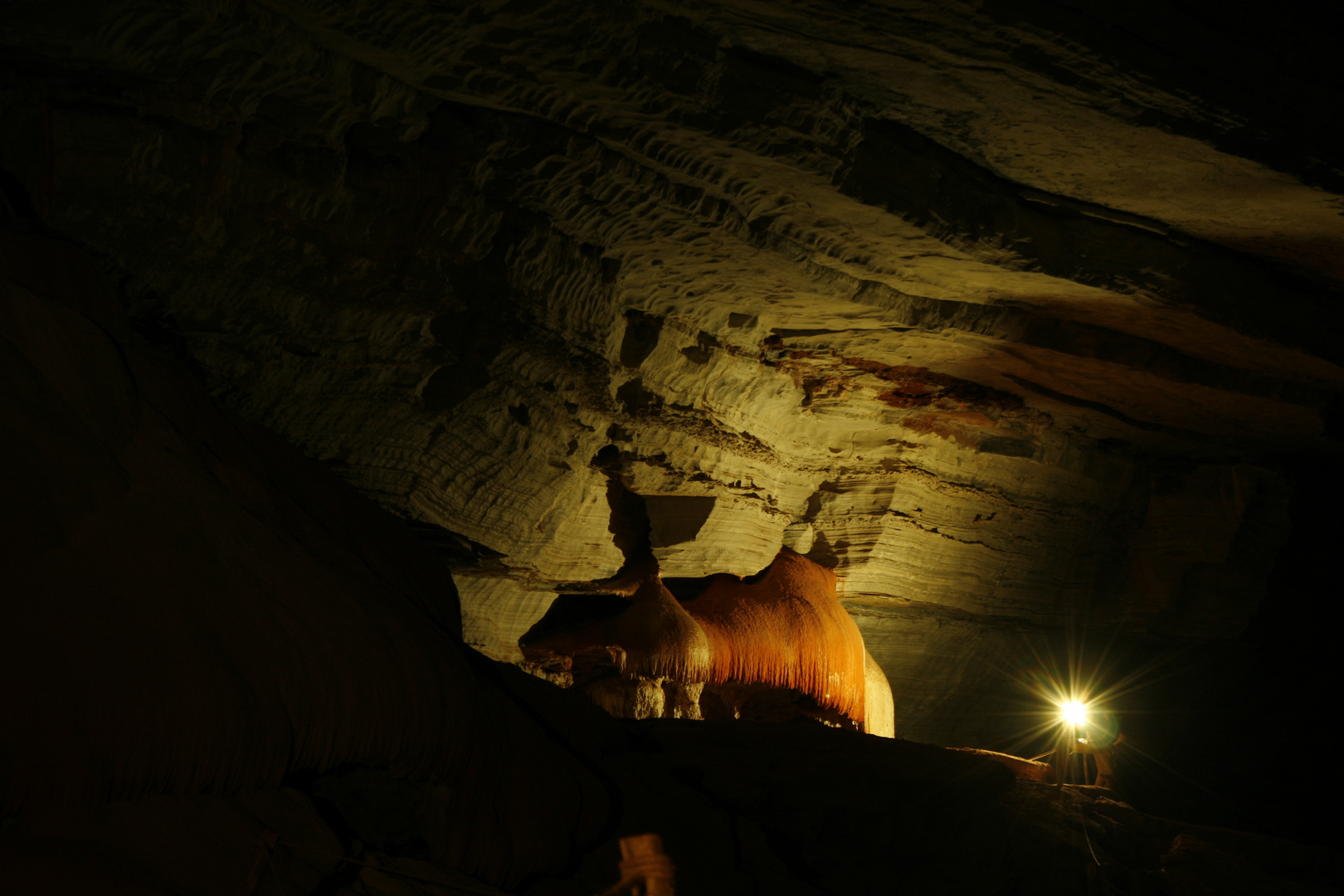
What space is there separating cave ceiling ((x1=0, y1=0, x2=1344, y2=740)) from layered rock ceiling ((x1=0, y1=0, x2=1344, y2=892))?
0.02 m

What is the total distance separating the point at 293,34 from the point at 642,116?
1188 millimetres

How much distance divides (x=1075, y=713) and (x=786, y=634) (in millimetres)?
3167

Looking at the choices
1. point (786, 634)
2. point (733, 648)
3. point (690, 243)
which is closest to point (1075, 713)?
point (786, 634)

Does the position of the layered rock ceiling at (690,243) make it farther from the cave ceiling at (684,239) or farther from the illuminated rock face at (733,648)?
the illuminated rock face at (733,648)

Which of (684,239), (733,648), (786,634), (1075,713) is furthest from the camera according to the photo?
(1075,713)

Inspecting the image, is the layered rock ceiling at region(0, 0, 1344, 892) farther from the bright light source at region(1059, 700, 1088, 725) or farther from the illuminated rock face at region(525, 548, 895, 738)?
the bright light source at region(1059, 700, 1088, 725)

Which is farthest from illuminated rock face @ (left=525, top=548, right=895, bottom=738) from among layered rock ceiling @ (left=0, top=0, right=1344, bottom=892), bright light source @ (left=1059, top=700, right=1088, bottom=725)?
bright light source @ (left=1059, top=700, right=1088, bottom=725)

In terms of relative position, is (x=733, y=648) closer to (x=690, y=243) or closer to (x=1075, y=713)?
(x=690, y=243)

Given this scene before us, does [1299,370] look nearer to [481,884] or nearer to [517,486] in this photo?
[517,486]

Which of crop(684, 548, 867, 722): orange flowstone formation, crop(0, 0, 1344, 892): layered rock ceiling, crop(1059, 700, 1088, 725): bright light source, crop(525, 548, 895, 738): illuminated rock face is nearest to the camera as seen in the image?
crop(0, 0, 1344, 892): layered rock ceiling

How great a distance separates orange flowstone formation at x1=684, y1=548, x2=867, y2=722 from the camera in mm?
5941

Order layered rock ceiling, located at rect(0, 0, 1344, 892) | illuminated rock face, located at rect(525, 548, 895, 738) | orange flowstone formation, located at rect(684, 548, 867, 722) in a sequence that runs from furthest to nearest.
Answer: orange flowstone formation, located at rect(684, 548, 867, 722), illuminated rock face, located at rect(525, 548, 895, 738), layered rock ceiling, located at rect(0, 0, 1344, 892)

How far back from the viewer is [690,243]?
4.12 m

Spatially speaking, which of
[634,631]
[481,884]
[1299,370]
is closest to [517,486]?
[634,631]
